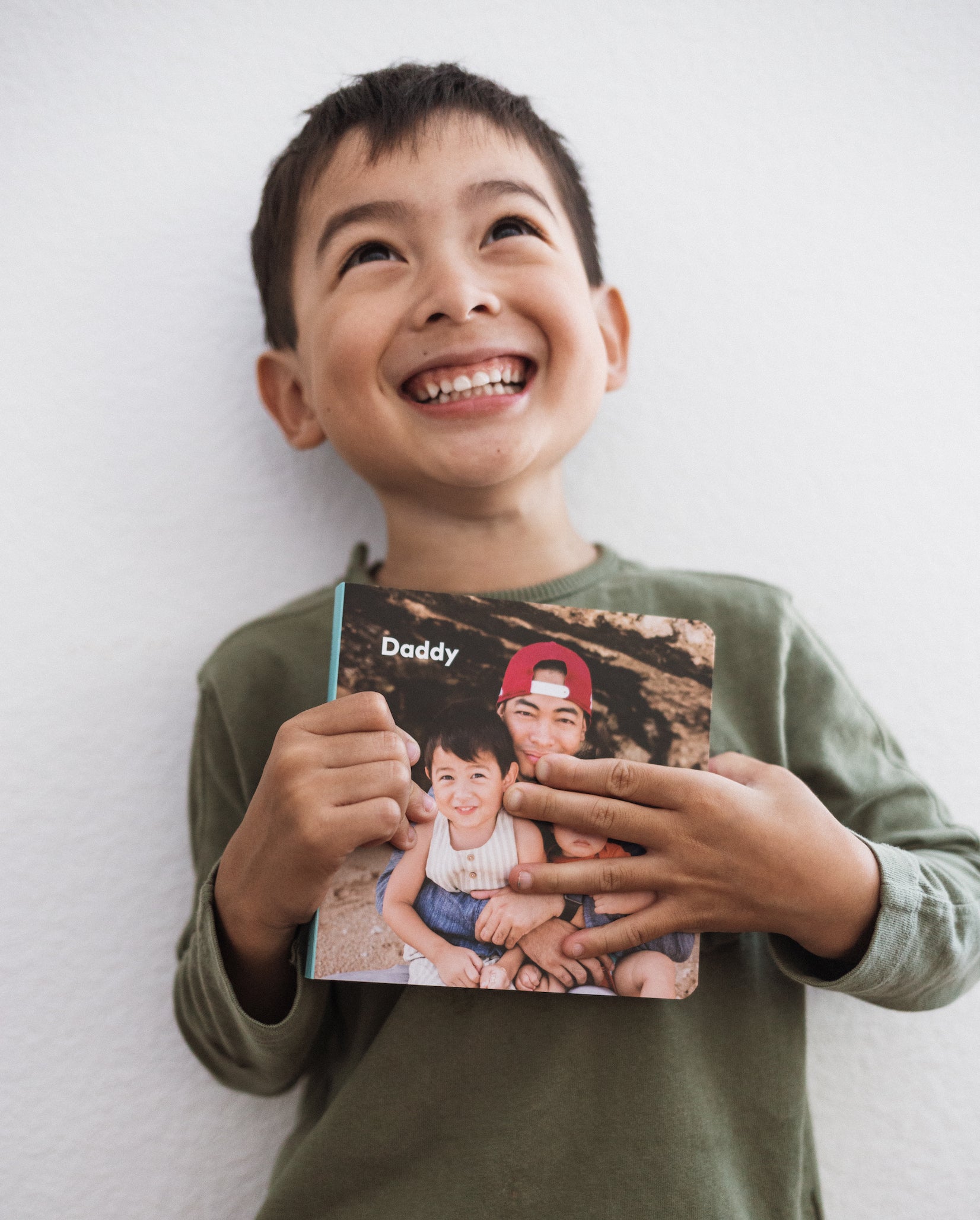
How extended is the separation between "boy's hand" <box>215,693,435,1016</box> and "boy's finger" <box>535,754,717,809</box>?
0.26 ft

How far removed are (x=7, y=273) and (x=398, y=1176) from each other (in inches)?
30.8

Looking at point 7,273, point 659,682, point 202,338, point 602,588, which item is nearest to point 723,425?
point 602,588

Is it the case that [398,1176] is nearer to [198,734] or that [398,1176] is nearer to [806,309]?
[198,734]

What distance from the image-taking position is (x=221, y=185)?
35.2 inches

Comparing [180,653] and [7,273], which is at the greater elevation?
[7,273]

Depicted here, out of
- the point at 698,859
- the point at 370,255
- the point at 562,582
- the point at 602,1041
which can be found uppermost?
the point at 370,255

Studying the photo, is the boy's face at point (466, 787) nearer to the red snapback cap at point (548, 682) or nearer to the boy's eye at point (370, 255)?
the red snapback cap at point (548, 682)

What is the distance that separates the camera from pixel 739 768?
67cm

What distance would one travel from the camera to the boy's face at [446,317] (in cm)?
71

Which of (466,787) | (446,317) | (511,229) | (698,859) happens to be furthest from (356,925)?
(511,229)

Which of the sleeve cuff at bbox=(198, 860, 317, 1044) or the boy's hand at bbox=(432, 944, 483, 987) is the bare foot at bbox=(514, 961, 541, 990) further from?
the sleeve cuff at bbox=(198, 860, 317, 1044)

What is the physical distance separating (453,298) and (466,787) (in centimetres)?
34

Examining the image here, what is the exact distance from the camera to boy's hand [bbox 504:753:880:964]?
0.60 meters

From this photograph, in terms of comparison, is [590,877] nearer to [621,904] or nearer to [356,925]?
[621,904]
